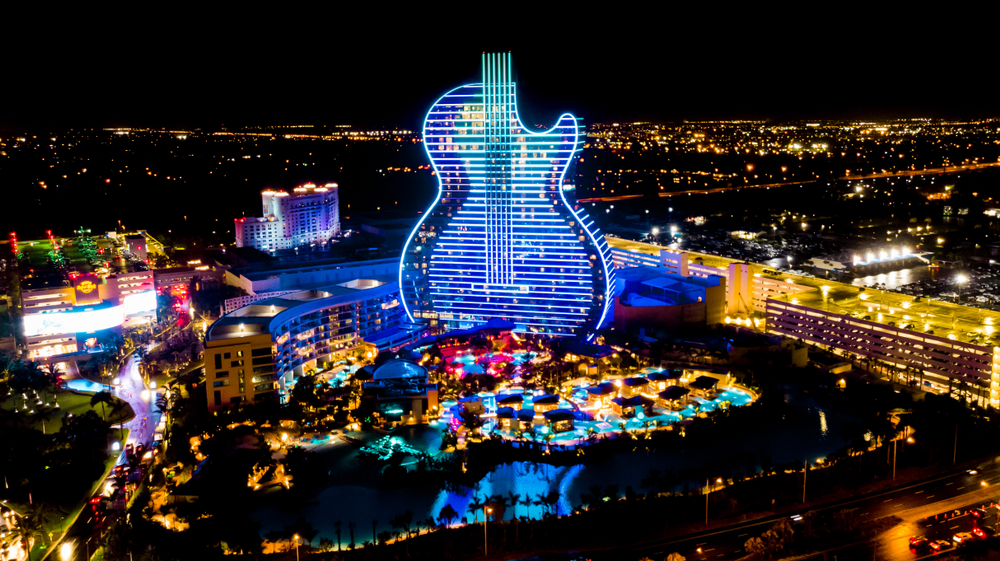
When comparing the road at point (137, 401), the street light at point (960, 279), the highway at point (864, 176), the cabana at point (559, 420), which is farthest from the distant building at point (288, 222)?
the street light at point (960, 279)

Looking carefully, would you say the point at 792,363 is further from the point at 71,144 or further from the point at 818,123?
the point at 818,123

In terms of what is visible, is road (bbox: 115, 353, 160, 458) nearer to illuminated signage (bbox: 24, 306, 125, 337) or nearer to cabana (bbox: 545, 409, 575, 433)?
illuminated signage (bbox: 24, 306, 125, 337)

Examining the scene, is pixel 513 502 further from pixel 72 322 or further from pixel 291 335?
pixel 72 322

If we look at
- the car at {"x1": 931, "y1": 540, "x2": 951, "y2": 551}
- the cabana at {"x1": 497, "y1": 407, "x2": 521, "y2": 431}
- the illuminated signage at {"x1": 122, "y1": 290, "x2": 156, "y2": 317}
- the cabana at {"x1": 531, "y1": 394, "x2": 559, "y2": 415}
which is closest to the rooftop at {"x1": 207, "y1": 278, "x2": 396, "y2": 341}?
the cabana at {"x1": 497, "y1": 407, "x2": 521, "y2": 431}

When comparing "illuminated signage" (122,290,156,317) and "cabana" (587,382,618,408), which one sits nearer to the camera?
"cabana" (587,382,618,408)

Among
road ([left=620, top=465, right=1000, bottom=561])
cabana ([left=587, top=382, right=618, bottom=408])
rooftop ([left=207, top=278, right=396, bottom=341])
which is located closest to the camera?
road ([left=620, top=465, right=1000, bottom=561])

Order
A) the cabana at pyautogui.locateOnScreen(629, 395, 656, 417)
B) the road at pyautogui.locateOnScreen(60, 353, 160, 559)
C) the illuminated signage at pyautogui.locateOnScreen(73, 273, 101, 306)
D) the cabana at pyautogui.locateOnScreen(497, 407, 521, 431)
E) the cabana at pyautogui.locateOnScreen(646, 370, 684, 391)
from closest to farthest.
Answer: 1. the road at pyautogui.locateOnScreen(60, 353, 160, 559)
2. the cabana at pyautogui.locateOnScreen(497, 407, 521, 431)
3. the cabana at pyautogui.locateOnScreen(629, 395, 656, 417)
4. the cabana at pyautogui.locateOnScreen(646, 370, 684, 391)
5. the illuminated signage at pyautogui.locateOnScreen(73, 273, 101, 306)

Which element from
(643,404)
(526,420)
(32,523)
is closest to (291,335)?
(526,420)
